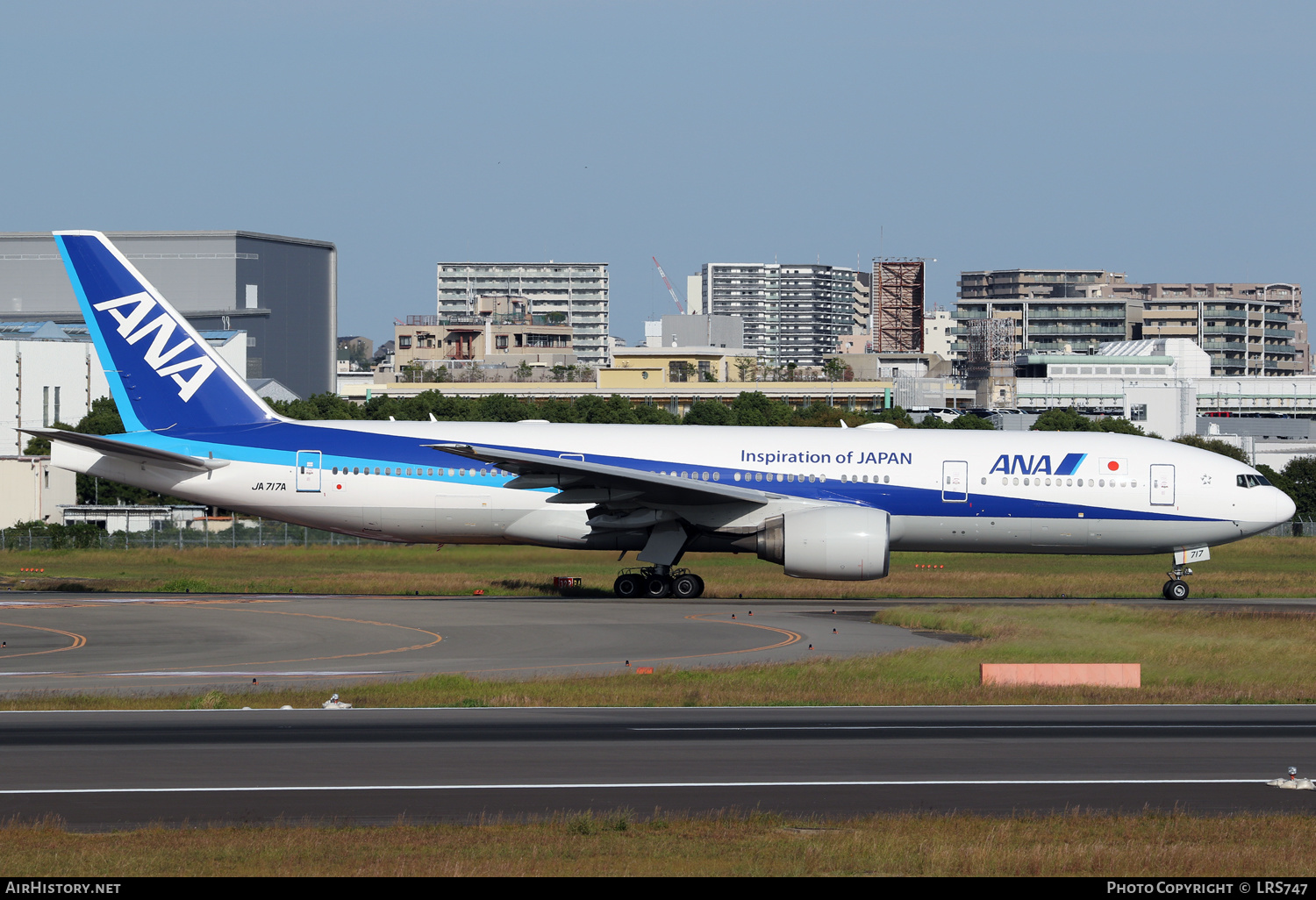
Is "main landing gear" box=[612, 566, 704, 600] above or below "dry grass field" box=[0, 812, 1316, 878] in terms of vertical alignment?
below

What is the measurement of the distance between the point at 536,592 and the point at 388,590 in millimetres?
4114

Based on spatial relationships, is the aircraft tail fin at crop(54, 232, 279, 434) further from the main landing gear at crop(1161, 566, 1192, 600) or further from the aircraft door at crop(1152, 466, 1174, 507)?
the main landing gear at crop(1161, 566, 1192, 600)

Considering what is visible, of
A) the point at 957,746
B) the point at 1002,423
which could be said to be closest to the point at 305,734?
the point at 957,746

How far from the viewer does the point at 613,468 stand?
112ft

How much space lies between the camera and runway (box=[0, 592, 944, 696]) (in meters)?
22.8

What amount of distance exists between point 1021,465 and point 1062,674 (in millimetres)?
13476

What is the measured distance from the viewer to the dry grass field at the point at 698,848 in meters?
11.1

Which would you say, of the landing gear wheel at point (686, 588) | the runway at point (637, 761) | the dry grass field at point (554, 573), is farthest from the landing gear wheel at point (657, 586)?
the runway at point (637, 761)

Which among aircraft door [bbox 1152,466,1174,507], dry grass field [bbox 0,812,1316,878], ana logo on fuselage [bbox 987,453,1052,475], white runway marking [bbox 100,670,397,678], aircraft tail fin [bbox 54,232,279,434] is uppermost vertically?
aircraft tail fin [bbox 54,232,279,434]

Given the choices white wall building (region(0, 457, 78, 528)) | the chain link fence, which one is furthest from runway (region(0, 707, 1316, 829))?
white wall building (region(0, 457, 78, 528))

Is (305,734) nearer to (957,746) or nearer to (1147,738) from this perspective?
(957,746)

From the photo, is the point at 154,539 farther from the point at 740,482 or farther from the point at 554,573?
the point at 740,482

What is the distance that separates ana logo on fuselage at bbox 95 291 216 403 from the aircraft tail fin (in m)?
0.02

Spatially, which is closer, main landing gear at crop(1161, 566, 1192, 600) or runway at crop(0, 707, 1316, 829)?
runway at crop(0, 707, 1316, 829)
